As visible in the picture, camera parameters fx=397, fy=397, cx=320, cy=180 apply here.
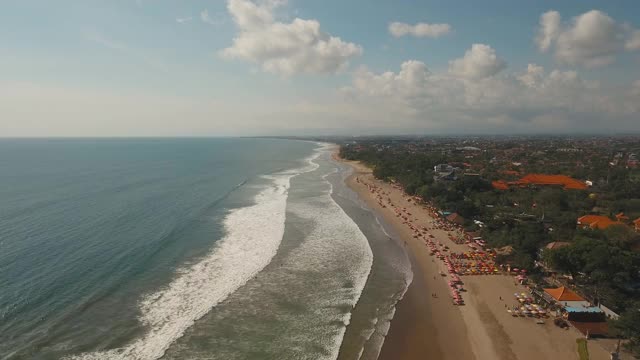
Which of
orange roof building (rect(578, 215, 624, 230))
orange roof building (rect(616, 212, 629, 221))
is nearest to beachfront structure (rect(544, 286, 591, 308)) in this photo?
orange roof building (rect(578, 215, 624, 230))

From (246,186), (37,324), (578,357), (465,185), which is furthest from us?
(246,186)

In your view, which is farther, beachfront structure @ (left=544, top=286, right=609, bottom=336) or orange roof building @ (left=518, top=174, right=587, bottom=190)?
orange roof building @ (left=518, top=174, right=587, bottom=190)

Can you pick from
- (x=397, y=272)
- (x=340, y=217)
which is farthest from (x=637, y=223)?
(x=340, y=217)

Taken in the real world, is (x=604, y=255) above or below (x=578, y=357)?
above

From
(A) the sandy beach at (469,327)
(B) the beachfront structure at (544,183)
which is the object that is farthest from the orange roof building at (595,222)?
(B) the beachfront structure at (544,183)

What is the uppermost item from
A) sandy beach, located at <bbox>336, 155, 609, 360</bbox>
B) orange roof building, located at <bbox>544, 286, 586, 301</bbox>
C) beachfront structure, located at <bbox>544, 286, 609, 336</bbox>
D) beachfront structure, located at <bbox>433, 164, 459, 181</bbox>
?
beachfront structure, located at <bbox>433, 164, 459, 181</bbox>

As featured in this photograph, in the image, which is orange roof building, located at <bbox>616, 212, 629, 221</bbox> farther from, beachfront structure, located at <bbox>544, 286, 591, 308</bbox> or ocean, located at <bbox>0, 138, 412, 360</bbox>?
ocean, located at <bbox>0, 138, 412, 360</bbox>

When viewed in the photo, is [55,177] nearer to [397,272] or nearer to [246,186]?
[246,186]
